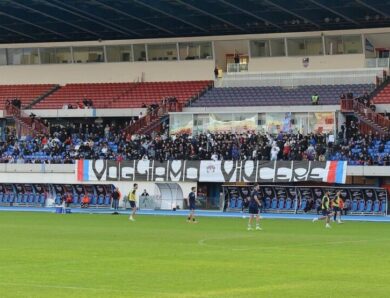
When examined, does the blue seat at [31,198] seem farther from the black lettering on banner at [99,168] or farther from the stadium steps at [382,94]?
the stadium steps at [382,94]

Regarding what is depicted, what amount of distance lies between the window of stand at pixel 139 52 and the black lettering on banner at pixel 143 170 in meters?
18.3

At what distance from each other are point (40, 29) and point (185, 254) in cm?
5475

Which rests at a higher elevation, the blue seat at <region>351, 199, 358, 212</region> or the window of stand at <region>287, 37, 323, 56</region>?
the window of stand at <region>287, 37, 323, 56</region>

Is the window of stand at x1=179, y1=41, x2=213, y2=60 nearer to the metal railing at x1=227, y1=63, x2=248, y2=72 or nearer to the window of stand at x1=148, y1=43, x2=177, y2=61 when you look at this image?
the window of stand at x1=148, y1=43, x2=177, y2=61

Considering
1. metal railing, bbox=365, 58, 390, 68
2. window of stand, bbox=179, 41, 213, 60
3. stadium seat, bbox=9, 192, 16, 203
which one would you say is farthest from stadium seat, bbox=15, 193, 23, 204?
metal railing, bbox=365, 58, 390, 68

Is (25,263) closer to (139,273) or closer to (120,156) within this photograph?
(139,273)

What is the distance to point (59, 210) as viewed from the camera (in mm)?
59750

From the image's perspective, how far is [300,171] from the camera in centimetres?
6056

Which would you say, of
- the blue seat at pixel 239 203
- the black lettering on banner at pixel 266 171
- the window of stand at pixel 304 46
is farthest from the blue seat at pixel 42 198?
the window of stand at pixel 304 46

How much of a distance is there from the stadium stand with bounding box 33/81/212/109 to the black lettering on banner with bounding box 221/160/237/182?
45.6 ft

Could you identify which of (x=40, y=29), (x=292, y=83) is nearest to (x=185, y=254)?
(x=292, y=83)

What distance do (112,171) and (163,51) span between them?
1765 centimetres

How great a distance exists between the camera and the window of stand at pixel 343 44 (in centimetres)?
7375

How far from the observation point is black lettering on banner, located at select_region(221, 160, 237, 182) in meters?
62.6
